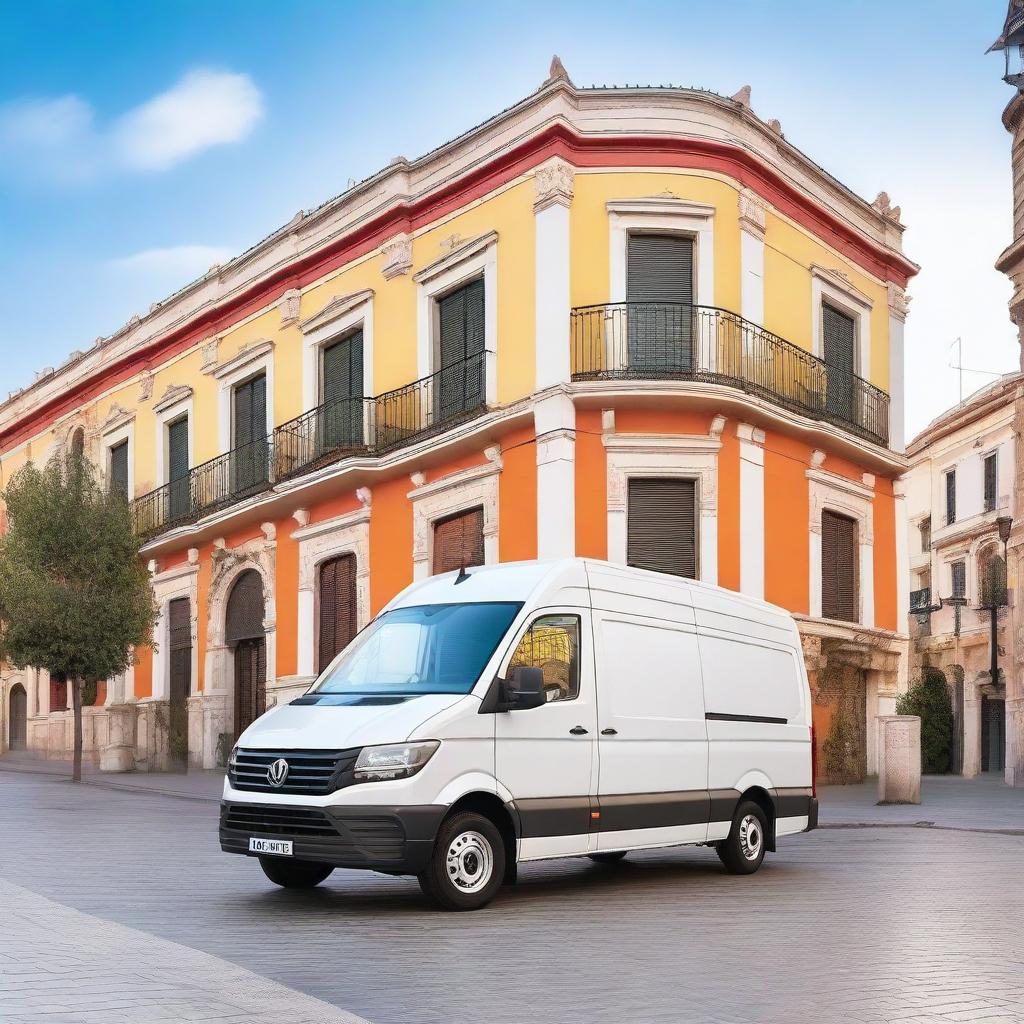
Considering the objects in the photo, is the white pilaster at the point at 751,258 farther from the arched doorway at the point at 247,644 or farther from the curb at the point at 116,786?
the arched doorway at the point at 247,644

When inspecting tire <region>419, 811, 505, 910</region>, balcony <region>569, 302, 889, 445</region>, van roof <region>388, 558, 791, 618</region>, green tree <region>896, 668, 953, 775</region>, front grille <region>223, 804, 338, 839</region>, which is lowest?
green tree <region>896, 668, 953, 775</region>

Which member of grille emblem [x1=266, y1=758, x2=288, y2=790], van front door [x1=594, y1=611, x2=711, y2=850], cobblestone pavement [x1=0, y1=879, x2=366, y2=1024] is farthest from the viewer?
van front door [x1=594, y1=611, x2=711, y2=850]

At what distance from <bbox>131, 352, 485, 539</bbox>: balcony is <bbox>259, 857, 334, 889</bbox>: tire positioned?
12.6 metres

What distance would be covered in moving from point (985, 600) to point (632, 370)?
75.5ft

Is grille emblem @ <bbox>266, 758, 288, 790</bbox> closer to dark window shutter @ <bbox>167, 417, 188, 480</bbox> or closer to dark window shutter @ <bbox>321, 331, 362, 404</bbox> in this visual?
dark window shutter @ <bbox>321, 331, 362, 404</bbox>

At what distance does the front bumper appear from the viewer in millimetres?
8711

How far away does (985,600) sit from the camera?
40219 mm

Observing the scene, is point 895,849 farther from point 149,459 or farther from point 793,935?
point 149,459

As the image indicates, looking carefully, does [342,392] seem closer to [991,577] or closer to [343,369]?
[343,369]

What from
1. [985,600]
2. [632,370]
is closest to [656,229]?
[632,370]

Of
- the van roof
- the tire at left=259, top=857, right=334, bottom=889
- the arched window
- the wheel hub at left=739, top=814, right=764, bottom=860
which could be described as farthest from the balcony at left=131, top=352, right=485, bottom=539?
the arched window

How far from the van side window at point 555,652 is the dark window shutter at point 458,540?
467 inches

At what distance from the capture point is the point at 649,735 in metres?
10.8

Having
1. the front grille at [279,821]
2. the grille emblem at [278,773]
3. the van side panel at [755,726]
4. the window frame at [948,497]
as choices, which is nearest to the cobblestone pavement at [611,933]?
the front grille at [279,821]
